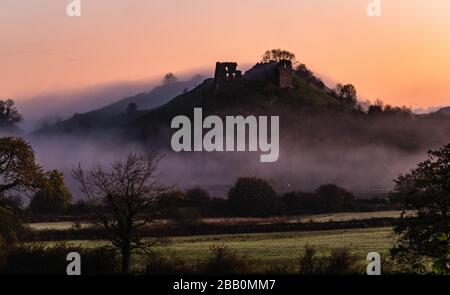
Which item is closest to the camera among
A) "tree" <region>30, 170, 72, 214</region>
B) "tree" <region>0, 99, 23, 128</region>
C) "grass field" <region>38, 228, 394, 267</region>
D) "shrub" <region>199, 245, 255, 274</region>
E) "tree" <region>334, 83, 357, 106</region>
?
"tree" <region>0, 99, 23, 128</region>

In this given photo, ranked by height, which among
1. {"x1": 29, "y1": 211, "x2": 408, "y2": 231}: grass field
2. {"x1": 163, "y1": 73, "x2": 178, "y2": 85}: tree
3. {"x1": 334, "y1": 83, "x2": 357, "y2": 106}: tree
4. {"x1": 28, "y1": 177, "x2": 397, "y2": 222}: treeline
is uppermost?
{"x1": 163, "y1": 73, "x2": 178, "y2": 85}: tree

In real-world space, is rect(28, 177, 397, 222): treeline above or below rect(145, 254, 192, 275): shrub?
above

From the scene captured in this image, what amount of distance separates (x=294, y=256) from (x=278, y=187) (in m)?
1.37

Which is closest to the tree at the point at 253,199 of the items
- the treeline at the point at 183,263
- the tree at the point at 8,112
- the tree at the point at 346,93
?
the treeline at the point at 183,263

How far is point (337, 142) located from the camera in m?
14.2

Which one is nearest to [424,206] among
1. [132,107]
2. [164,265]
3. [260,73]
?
[260,73]

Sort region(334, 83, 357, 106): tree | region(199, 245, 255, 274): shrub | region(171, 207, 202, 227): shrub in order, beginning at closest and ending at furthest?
region(199, 245, 255, 274): shrub < region(334, 83, 357, 106): tree < region(171, 207, 202, 227): shrub

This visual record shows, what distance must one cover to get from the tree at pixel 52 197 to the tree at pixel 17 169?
0.56ft

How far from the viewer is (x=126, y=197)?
1410cm

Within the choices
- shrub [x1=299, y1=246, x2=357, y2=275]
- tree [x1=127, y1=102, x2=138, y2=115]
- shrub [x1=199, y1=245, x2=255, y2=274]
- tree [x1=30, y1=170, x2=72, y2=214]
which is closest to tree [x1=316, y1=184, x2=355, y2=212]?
shrub [x1=299, y1=246, x2=357, y2=275]

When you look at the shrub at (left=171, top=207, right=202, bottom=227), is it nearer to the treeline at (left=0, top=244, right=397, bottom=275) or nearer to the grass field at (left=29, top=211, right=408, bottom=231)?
the grass field at (left=29, top=211, right=408, bottom=231)

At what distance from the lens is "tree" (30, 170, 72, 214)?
13.8m

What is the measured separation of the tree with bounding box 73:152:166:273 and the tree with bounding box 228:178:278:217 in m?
1.46
